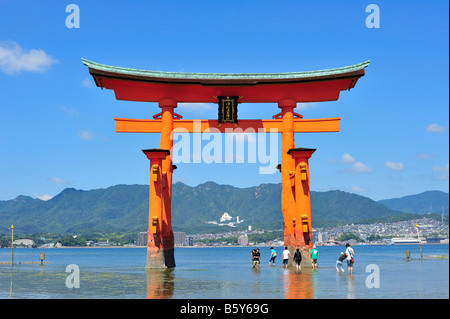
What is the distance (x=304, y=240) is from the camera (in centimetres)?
2828

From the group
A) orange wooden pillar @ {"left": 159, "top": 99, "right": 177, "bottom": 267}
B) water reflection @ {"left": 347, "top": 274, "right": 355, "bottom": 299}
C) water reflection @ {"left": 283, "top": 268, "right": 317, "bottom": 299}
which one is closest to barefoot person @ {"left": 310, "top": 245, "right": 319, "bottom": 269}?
water reflection @ {"left": 283, "top": 268, "right": 317, "bottom": 299}

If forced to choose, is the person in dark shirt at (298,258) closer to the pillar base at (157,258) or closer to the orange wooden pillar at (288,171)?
the orange wooden pillar at (288,171)

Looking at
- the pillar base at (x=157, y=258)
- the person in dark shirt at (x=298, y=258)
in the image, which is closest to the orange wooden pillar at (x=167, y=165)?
the pillar base at (x=157, y=258)

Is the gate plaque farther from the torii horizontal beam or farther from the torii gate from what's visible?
the torii horizontal beam

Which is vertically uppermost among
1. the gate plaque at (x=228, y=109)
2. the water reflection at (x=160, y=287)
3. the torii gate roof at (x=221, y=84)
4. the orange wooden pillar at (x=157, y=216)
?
the torii gate roof at (x=221, y=84)

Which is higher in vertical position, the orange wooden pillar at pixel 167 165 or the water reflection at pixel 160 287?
the orange wooden pillar at pixel 167 165

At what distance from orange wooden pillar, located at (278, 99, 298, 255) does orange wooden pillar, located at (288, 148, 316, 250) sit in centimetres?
35

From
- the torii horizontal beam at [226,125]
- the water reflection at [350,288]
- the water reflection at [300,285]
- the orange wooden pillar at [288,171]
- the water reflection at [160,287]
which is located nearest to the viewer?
the water reflection at [350,288]

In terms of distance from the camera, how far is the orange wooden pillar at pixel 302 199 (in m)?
28.2

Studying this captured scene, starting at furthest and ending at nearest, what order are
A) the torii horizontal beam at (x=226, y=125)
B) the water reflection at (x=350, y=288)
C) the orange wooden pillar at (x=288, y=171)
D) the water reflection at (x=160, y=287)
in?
the torii horizontal beam at (x=226, y=125)
the orange wooden pillar at (x=288, y=171)
the water reflection at (x=160, y=287)
the water reflection at (x=350, y=288)

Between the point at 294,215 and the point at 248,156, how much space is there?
4.33 metres

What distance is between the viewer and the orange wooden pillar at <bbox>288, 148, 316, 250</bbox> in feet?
92.5

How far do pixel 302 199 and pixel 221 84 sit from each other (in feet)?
26.4

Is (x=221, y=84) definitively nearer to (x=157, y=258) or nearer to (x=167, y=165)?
(x=167, y=165)
